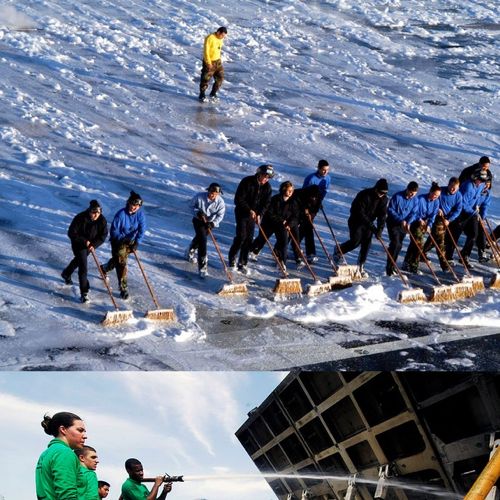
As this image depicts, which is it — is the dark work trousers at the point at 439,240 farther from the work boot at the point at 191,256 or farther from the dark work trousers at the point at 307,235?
the work boot at the point at 191,256

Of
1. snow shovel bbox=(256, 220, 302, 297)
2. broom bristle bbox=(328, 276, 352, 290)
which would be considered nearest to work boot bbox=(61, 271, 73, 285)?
snow shovel bbox=(256, 220, 302, 297)

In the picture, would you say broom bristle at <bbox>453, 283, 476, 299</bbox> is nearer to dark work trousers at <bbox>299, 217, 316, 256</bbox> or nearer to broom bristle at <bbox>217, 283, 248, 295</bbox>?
dark work trousers at <bbox>299, 217, 316, 256</bbox>

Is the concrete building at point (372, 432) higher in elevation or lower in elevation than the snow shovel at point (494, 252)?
higher

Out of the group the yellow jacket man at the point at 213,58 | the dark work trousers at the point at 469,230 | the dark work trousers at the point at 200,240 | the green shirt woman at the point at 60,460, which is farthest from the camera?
the yellow jacket man at the point at 213,58

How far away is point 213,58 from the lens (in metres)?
18.7

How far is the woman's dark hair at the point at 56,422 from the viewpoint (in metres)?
2.21

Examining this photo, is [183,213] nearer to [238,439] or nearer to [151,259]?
[151,259]

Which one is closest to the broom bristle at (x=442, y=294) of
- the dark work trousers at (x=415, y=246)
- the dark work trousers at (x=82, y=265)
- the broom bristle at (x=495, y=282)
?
the dark work trousers at (x=415, y=246)

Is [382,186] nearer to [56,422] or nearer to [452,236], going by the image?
[452,236]

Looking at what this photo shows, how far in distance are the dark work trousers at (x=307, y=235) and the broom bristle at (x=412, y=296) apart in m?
1.67

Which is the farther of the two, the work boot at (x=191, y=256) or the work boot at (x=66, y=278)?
the work boot at (x=191, y=256)

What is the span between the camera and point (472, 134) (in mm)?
19328

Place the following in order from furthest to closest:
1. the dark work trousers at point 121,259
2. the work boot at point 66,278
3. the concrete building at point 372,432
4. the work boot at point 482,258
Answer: the work boot at point 482,258
the work boot at point 66,278
the dark work trousers at point 121,259
the concrete building at point 372,432

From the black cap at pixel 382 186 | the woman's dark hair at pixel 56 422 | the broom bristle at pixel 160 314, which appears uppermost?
the woman's dark hair at pixel 56 422
